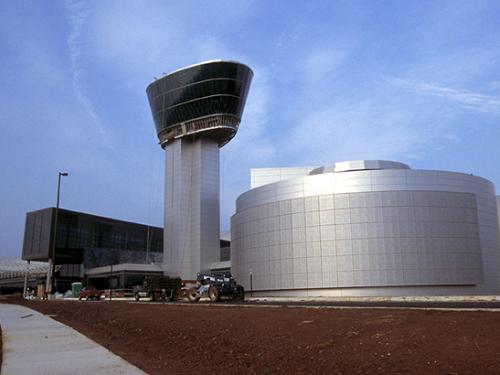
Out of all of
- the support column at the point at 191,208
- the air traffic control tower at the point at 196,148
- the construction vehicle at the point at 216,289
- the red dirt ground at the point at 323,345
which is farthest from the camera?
the support column at the point at 191,208

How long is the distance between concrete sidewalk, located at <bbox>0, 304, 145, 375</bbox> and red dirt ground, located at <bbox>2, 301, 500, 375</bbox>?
602mm

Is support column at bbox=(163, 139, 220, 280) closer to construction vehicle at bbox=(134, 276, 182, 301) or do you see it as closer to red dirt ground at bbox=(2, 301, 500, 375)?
construction vehicle at bbox=(134, 276, 182, 301)

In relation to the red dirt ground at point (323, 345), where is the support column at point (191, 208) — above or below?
above

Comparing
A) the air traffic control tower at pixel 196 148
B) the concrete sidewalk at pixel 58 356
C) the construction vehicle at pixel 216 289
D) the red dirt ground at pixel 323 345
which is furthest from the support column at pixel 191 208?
the concrete sidewalk at pixel 58 356

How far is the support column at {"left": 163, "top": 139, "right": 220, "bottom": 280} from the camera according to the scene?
304 feet

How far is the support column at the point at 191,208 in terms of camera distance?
304ft

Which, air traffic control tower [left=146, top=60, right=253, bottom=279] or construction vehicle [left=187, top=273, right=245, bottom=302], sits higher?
air traffic control tower [left=146, top=60, right=253, bottom=279]

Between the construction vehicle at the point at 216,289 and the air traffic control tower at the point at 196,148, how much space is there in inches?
1648

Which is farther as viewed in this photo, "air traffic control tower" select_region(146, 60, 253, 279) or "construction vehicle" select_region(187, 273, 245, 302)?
"air traffic control tower" select_region(146, 60, 253, 279)

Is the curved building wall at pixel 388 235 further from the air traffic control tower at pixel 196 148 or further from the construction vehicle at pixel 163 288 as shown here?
the air traffic control tower at pixel 196 148

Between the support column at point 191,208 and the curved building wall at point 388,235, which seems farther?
the support column at point 191,208

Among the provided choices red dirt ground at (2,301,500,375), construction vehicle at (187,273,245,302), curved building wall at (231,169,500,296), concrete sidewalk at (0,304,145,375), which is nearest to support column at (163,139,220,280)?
curved building wall at (231,169,500,296)

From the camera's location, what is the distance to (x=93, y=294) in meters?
75.7

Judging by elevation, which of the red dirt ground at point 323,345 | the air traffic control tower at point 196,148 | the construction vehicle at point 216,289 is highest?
the air traffic control tower at point 196,148
